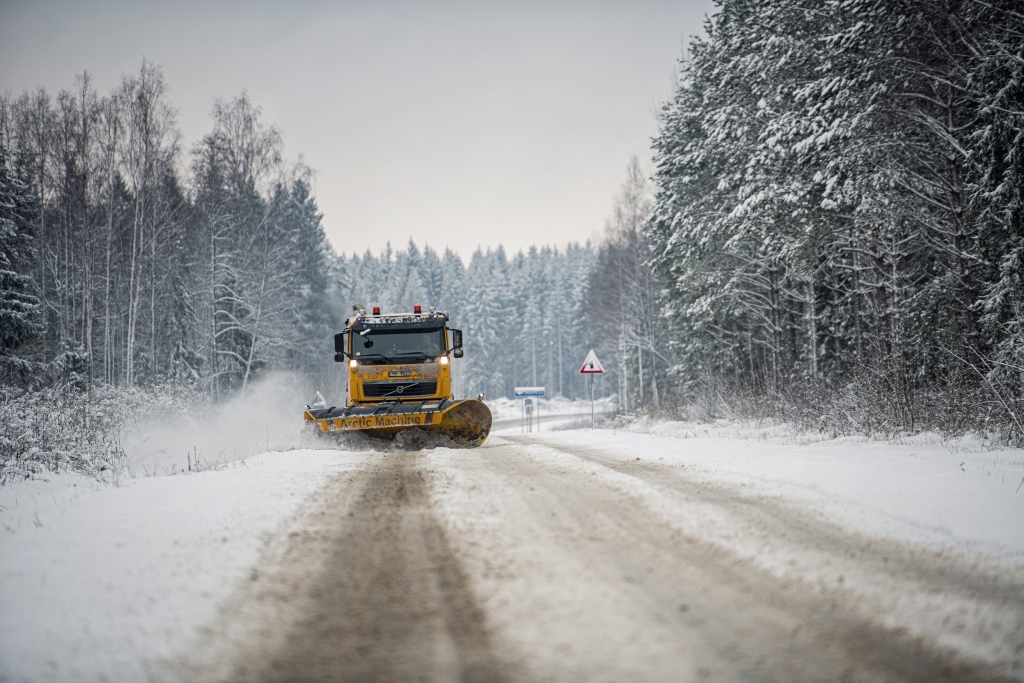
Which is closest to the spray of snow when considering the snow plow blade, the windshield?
the snow plow blade

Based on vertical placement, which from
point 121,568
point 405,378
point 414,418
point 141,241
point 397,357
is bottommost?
point 121,568

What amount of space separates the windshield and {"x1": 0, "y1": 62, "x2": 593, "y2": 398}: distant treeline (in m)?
11.6

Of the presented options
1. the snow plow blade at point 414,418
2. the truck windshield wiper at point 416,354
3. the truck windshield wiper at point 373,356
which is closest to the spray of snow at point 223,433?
the snow plow blade at point 414,418

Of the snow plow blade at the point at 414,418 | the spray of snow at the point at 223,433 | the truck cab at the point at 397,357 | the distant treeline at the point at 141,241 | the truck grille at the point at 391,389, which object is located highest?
the distant treeline at the point at 141,241

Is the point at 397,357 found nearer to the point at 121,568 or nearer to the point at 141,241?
the point at 121,568

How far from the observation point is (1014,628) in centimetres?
262

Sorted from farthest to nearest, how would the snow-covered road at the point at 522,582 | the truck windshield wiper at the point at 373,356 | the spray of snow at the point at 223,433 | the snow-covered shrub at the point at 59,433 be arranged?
1. the truck windshield wiper at the point at 373,356
2. the spray of snow at the point at 223,433
3. the snow-covered shrub at the point at 59,433
4. the snow-covered road at the point at 522,582

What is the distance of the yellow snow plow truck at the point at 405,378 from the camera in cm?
1180

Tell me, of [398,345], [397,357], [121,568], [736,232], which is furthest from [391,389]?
[736,232]

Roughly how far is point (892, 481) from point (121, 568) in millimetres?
6818

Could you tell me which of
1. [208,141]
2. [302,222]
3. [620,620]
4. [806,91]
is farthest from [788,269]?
[302,222]

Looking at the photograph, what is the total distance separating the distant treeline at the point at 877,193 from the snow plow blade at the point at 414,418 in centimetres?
730

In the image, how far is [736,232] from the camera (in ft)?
53.3

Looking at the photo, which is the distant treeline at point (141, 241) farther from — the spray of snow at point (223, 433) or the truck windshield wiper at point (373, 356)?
the truck windshield wiper at point (373, 356)
